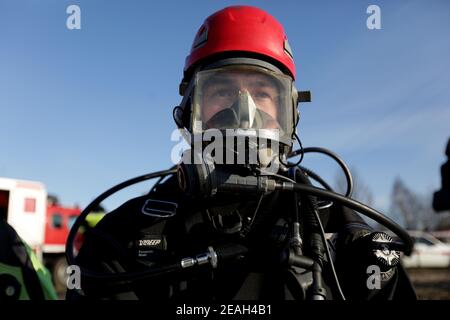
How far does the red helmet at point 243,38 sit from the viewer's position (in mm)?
2598

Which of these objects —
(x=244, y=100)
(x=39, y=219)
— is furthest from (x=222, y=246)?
(x=39, y=219)

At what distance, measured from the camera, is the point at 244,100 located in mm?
2365

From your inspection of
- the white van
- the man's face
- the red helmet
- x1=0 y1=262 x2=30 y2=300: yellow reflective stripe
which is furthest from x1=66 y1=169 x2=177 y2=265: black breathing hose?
the white van

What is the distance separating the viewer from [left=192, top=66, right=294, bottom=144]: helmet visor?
238cm

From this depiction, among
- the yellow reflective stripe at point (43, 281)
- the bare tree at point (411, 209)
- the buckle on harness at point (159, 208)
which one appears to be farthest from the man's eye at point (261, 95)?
the bare tree at point (411, 209)

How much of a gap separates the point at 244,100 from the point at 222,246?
2.68 feet

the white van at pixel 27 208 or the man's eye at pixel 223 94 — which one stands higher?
the man's eye at pixel 223 94

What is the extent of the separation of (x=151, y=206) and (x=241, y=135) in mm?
579

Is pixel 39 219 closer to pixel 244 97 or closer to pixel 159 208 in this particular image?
pixel 159 208

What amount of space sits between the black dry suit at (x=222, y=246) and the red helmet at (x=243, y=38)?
912 mm

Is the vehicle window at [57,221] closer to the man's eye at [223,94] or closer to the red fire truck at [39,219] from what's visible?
the red fire truck at [39,219]
